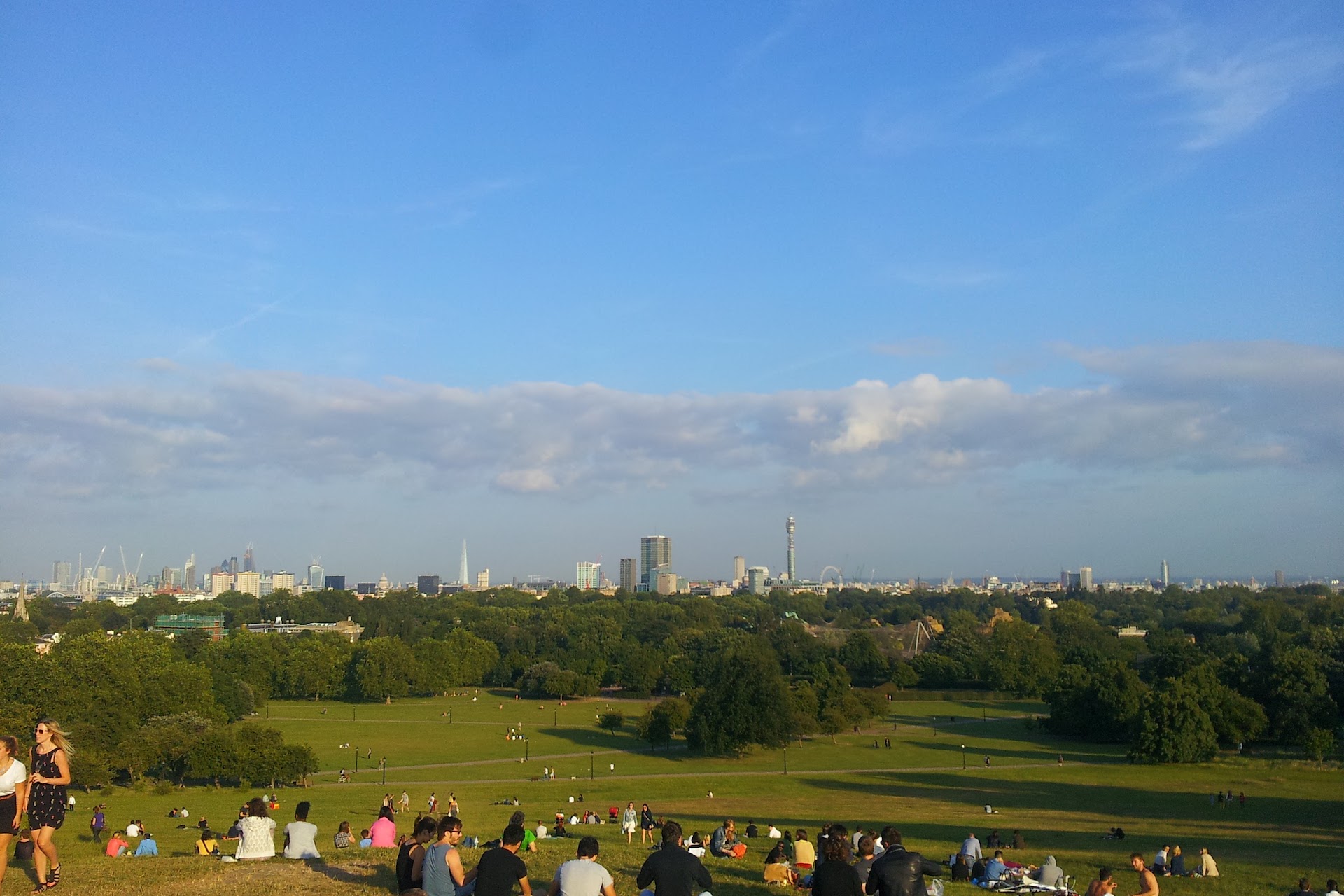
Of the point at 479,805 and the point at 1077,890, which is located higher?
the point at 1077,890

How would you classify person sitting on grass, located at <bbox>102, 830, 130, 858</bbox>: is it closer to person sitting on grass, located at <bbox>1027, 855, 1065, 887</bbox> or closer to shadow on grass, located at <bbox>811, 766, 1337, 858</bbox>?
person sitting on grass, located at <bbox>1027, 855, 1065, 887</bbox>

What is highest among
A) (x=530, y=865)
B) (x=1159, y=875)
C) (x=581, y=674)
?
(x=530, y=865)

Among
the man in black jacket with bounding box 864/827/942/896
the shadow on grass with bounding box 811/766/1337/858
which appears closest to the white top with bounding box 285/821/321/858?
the man in black jacket with bounding box 864/827/942/896

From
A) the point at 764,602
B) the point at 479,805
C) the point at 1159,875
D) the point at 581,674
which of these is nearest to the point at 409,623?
the point at 581,674

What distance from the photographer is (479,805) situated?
4106cm

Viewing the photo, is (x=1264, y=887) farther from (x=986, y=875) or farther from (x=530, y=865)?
(x=530, y=865)

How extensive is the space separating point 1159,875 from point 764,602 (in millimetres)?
171800

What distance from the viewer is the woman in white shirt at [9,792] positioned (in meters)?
11.0

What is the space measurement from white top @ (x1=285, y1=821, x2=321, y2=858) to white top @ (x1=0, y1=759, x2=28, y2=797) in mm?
4943

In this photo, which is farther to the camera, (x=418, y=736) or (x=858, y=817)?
(x=418, y=736)

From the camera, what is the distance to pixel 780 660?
11212 cm

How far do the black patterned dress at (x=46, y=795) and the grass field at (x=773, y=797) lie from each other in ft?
6.88

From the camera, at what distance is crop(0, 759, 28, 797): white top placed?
11000 mm

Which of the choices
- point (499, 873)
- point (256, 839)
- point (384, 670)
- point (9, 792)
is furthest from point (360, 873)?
point (384, 670)
